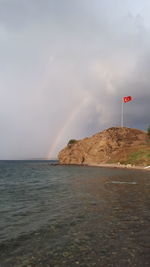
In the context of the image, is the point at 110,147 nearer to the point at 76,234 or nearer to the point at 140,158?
the point at 140,158

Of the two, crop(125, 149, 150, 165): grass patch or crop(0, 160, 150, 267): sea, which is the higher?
crop(125, 149, 150, 165): grass patch

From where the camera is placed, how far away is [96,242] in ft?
36.9

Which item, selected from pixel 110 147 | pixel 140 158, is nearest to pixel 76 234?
pixel 140 158

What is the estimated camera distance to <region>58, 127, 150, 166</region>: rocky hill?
130000 mm

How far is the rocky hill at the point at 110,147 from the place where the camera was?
130 m

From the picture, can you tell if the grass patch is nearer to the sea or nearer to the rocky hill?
the rocky hill

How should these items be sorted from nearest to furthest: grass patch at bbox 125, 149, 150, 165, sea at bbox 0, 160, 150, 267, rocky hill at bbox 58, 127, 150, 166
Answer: sea at bbox 0, 160, 150, 267 < grass patch at bbox 125, 149, 150, 165 < rocky hill at bbox 58, 127, 150, 166

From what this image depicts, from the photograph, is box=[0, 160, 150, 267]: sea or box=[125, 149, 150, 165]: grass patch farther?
box=[125, 149, 150, 165]: grass patch

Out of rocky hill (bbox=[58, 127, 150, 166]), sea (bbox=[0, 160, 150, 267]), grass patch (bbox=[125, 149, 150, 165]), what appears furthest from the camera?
rocky hill (bbox=[58, 127, 150, 166])

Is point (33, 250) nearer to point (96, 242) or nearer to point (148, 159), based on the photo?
point (96, 242)

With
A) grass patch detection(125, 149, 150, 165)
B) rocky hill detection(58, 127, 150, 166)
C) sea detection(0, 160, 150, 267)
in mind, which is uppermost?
rocky hill detection(58, 127, 150, 166)

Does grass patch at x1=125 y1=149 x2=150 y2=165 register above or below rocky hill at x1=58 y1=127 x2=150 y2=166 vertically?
below

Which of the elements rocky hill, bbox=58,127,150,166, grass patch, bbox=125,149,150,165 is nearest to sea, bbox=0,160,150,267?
grass patch, bbox=125,149,150,165

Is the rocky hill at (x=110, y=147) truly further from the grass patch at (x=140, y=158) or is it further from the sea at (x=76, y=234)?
the sea at (x=76, y=234)
